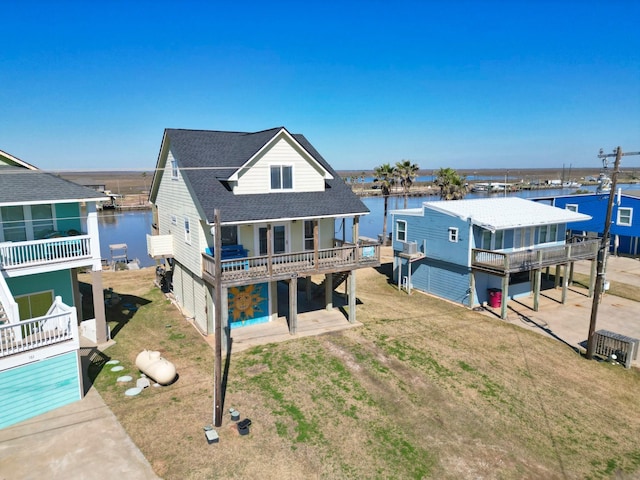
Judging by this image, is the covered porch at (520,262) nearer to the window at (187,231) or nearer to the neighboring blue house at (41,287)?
the window at (187,231)

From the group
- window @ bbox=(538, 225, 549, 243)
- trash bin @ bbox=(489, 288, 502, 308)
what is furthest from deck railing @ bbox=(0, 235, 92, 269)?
window @ bbox=(538, 225, 549, 243)

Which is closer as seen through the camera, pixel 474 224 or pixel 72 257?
pixel 72 257

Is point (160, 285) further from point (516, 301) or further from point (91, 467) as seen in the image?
point (516, 301)

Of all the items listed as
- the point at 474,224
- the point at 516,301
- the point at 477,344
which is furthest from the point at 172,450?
the point at 516,301

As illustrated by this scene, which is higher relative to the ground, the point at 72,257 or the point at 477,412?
the point at 72,257

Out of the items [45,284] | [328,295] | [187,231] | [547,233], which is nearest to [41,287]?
[45,284]

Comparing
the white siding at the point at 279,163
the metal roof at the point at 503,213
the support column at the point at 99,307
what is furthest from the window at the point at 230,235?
the metal roof at the point at 503,213

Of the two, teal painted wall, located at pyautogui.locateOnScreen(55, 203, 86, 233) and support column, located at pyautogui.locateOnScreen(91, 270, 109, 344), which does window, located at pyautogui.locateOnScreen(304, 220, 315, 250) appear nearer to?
support column, located at pyautogui.locateOnScreen(91, 270, 109, 344)
